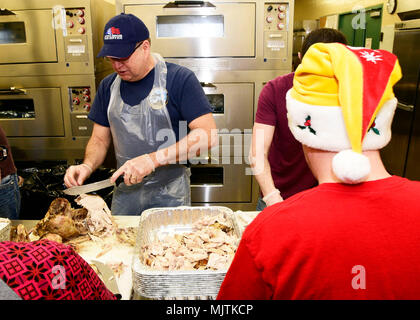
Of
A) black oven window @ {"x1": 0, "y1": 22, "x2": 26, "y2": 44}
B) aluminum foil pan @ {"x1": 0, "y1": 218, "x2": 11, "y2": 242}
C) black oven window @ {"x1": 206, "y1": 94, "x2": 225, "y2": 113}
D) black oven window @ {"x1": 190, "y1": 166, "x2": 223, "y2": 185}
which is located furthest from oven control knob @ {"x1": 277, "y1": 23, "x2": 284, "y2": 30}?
aluminum foil pan @ {"x1": 0, "y1": 218, "x2": 11, "y2": 242}

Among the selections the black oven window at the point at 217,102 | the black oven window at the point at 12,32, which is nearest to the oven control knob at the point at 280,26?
the black oven window at the point at 217,102

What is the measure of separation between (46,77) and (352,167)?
3.37 meters

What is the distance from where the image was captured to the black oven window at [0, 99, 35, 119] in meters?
3.52

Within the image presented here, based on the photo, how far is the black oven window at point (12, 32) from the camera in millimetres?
3359

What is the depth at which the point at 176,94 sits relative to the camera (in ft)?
7.15

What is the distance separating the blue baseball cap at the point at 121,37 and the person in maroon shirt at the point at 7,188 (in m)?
1.11

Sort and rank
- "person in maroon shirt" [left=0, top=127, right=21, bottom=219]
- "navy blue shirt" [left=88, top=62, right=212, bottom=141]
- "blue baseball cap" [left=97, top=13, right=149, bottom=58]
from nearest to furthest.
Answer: "blue baseball cap" [left=97, top=13, right=149, bottom=58] → "navy blue shirt" [left=88, top=62, right=212, bottom=141] → "person in maroon shirt" [left=0, top=127, right=21, bottom=219]

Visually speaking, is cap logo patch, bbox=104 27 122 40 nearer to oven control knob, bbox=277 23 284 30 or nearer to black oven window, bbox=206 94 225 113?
black oven window, bbox=206 94 225 113

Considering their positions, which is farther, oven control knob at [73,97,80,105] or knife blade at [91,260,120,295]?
oven control knob at [73,97,80,105]

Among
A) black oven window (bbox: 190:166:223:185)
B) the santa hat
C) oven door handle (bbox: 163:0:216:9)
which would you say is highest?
oven door handle (bbox: 163:0:216:9)

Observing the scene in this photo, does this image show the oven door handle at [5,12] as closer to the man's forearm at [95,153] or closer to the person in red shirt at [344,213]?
the man's forearm at [95,153]

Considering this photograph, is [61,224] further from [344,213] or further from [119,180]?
[344,213]

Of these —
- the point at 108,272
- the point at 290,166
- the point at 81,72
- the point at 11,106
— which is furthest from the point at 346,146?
the point at 11,106

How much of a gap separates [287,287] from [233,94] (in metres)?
2.83
